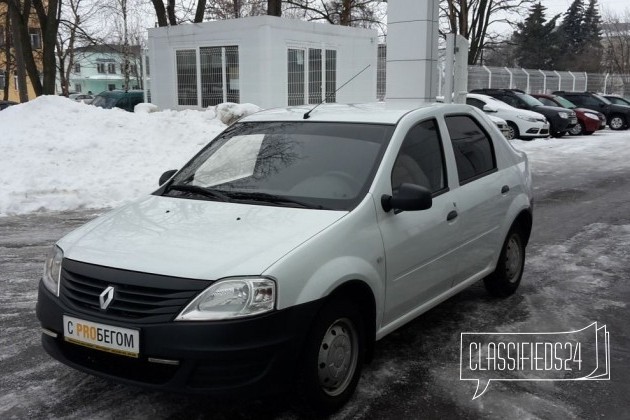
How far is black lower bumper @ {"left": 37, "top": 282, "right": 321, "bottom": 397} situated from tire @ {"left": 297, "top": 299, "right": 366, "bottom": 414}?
101 mm

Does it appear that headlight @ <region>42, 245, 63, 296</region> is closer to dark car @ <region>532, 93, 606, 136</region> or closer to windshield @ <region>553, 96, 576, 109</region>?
dark car @ <region>532, 93, 606, 136</region>

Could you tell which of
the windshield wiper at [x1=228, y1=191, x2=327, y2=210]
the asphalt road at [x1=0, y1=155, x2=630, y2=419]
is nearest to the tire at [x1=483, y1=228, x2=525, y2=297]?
the asphalt road at [x1=0, y1=155, x2=630, y2=419]

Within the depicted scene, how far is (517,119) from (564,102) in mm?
7099

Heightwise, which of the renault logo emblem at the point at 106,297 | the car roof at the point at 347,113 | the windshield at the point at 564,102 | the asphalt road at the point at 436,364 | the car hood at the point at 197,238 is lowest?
the asphalt road at the point at 436,364

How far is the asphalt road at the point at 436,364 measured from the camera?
3.55 metres

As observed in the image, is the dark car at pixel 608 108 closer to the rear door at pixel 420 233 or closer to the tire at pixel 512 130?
the tire at pixel 512 130

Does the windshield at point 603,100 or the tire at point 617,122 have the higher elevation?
the windshield at point 603,100

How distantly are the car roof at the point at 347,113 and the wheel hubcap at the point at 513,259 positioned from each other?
1485 mm

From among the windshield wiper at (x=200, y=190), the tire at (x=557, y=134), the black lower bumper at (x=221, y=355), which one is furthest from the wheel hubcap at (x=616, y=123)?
the black lower bumper at (x=221, y=355)

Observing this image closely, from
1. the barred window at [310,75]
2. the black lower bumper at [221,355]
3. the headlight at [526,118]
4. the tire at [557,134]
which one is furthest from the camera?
the tire at [557,134]

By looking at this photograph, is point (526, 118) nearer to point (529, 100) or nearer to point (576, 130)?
point (529, 100)

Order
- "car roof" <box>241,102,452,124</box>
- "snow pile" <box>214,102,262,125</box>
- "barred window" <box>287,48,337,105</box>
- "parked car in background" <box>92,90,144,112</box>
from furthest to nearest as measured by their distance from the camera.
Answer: "parked car in background" <box>92,90,144,112</box> → "barred window" <box>287,48,337,105</box> → "snow pile" <box>214,102,262,125</box> → "car roof" <box>241,102,452,124</box>

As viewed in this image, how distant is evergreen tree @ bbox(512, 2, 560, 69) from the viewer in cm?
6378

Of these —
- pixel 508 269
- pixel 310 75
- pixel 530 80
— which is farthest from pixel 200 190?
pixel 530 80
